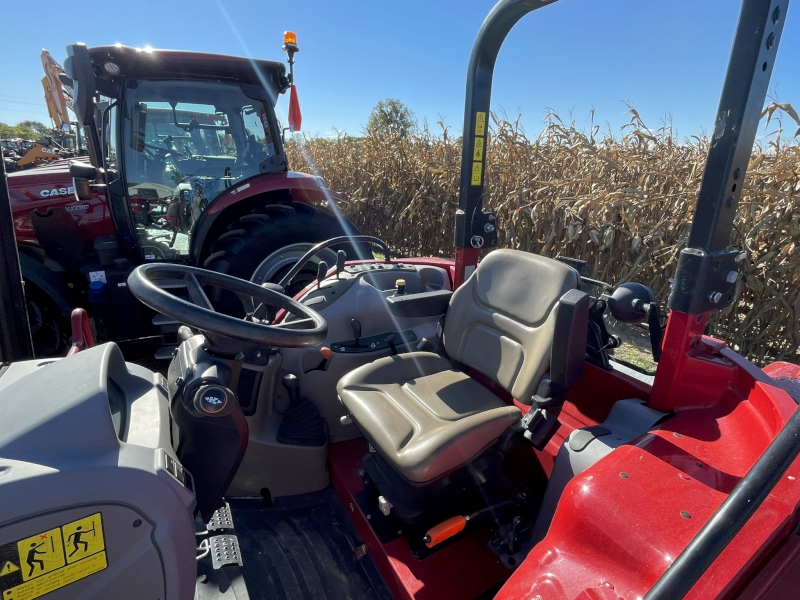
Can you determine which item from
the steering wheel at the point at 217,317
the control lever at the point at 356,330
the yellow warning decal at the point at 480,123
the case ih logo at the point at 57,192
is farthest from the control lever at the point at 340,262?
the case ih logo at the point at 57,192

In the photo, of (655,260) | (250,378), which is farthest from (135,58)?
(655,260)

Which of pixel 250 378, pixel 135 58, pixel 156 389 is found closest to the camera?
pixel 156 389

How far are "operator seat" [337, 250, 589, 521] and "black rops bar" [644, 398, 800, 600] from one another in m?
0.73

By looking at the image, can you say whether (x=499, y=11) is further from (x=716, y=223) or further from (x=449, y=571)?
(x=449, y=571)

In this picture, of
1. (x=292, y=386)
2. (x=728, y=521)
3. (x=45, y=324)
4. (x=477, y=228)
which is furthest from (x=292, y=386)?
(x=45, y=324)

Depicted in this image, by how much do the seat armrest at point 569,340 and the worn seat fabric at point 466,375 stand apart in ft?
0.21

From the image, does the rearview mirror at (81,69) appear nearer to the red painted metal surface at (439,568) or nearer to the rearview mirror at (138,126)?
the rearview mirror at (138,126)

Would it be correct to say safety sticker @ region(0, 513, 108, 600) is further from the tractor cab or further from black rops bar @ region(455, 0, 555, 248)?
the tractor cab

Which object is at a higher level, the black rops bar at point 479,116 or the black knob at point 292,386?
the black rops bar at point 479,116

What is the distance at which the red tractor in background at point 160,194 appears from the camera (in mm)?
3109

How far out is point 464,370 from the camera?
6.78 feet

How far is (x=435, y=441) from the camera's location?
4.60 feet

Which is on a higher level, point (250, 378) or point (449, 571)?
point (250, 378)

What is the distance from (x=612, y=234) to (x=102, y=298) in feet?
12.6
